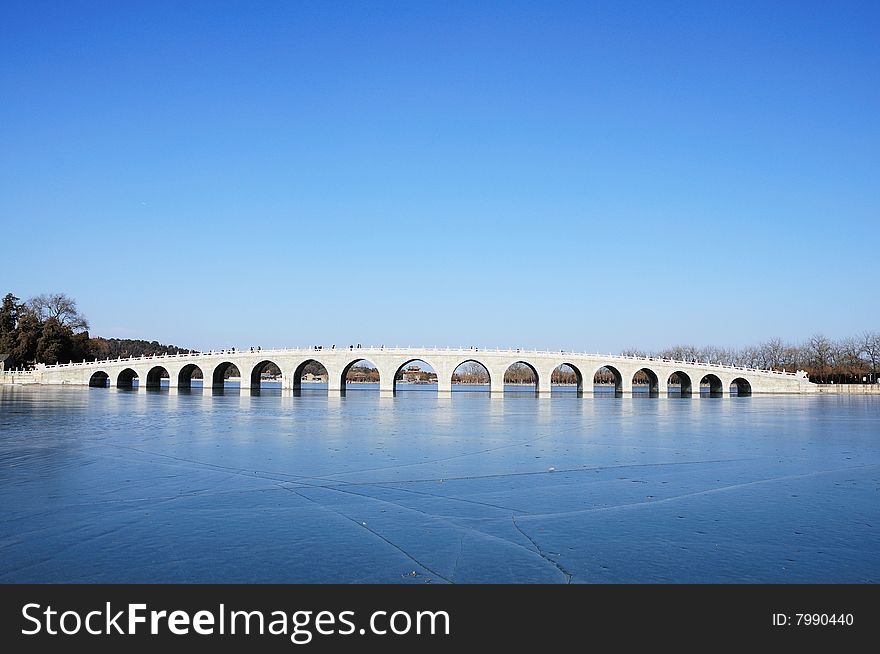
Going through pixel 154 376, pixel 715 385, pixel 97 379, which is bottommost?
pixel 715 385

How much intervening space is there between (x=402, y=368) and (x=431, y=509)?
158 ft

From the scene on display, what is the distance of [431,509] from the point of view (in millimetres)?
8562

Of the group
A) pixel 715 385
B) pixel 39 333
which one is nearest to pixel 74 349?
pixel 39 333

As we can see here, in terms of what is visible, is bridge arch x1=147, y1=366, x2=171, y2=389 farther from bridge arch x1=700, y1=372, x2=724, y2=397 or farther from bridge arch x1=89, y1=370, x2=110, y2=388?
bridge arch x1=700, y1=372, x2=724, y2=397

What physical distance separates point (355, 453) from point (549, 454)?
4.12 m

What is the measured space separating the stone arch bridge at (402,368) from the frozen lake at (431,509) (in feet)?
119

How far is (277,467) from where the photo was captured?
39.5 feet

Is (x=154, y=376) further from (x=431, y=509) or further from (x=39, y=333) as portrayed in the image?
(x=431, y=509)

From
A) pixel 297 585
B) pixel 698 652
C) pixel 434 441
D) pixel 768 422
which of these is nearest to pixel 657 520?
pixel 698 652

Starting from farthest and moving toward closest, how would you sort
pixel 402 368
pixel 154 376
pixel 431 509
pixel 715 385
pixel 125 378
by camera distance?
pixel 125 378, pixel 715 385, pixel 154 376, pixel 402 368, pixel 431 509

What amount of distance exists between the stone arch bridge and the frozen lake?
3631 cm

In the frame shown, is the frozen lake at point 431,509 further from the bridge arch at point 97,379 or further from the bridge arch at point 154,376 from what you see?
the bridge arch at point 97,379

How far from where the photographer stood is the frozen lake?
6.09m

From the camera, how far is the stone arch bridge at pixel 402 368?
53.8m
